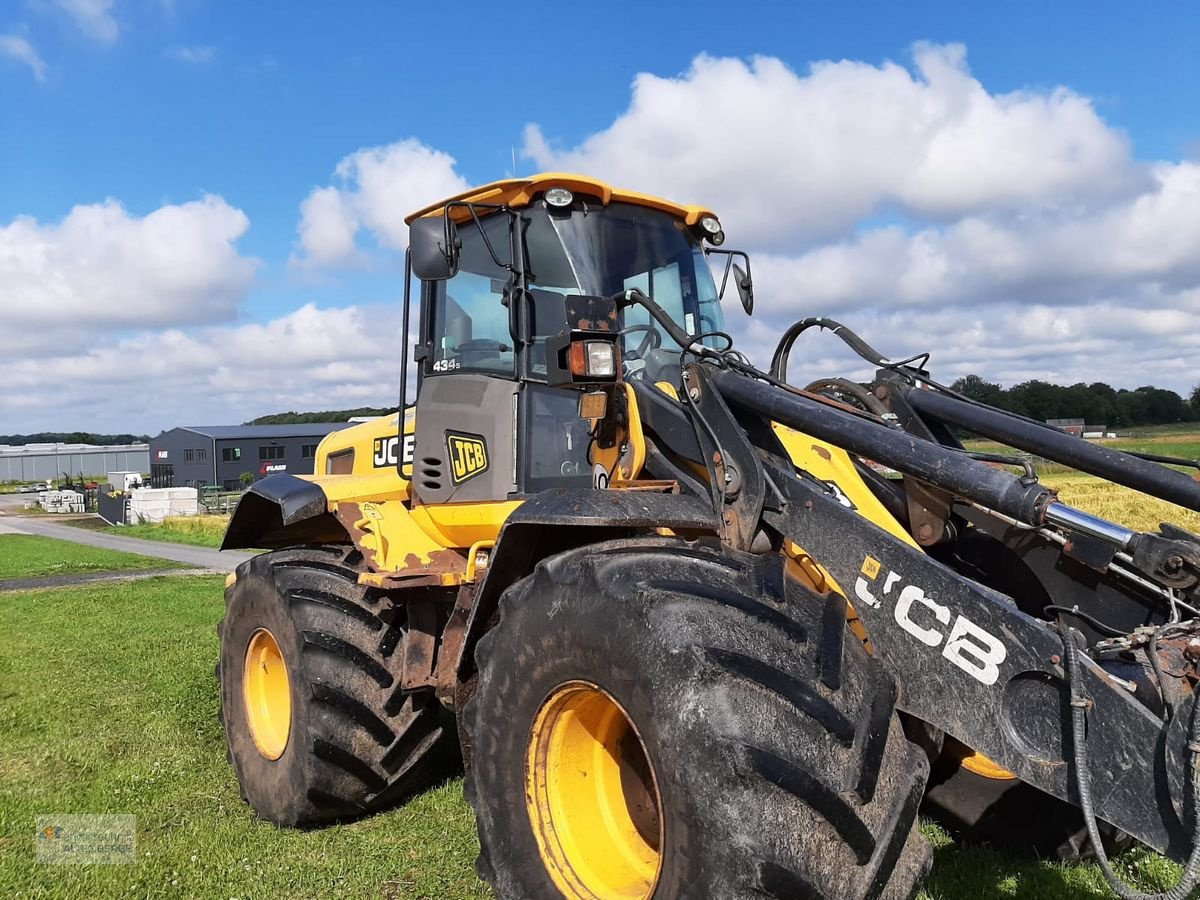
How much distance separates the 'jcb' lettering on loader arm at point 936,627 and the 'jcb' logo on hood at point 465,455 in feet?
7.53

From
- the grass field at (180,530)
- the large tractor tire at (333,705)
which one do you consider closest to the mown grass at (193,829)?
the large tractor tire at (333,705)

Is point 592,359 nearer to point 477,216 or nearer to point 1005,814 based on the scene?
point 477,216

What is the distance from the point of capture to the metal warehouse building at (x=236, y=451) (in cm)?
6450

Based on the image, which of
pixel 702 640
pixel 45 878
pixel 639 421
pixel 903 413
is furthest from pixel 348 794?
pixel 903 413

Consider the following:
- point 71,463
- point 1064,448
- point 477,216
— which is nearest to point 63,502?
point 71,463

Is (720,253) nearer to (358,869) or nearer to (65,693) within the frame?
(358,869)

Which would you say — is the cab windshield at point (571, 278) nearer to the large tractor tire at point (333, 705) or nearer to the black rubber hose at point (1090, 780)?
the large tractor tire at point (333, 705)

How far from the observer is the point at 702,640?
2.71 m

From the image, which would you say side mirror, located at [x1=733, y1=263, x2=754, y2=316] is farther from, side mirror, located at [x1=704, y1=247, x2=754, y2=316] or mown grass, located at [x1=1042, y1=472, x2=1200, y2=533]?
mown grass, located at [x1=1042, y1=472, x2=1200, y2=533]

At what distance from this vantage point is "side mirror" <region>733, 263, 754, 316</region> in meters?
5.32

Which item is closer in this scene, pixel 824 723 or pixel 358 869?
pixel 824 723

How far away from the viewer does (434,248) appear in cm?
442

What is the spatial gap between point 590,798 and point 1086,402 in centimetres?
393

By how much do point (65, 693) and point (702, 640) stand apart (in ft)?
24.1
